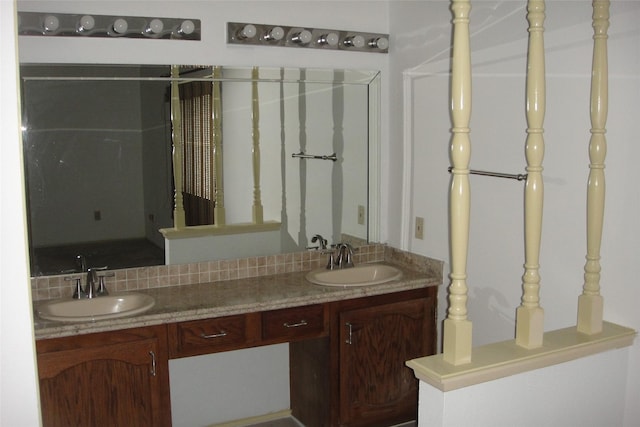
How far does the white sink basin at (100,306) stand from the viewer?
2.47 metres

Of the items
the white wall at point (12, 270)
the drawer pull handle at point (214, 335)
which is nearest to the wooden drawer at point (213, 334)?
the drawer pull handle at point (214, 335)

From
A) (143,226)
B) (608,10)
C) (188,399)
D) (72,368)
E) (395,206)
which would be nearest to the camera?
(608,10)

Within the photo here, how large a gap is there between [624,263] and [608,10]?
0.86 metres

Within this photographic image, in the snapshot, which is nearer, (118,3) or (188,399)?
(118,3)

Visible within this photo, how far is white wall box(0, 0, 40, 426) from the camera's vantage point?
0.76 metres

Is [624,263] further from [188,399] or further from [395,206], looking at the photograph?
[188,399]

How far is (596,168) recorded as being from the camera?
2031 millimetres

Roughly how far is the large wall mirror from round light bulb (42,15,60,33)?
0.16 metres

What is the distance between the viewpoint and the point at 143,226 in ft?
9.48

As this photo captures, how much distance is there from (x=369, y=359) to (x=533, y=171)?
4.81 feet

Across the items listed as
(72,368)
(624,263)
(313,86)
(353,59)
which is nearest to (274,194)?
(313,86)

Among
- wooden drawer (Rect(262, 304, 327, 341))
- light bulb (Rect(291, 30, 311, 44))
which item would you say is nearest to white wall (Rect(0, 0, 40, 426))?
wooden drawer (Rect(262, 304, 327, 341))

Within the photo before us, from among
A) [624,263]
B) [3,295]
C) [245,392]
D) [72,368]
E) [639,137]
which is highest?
[639,137]

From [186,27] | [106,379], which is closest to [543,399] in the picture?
[106,379]
